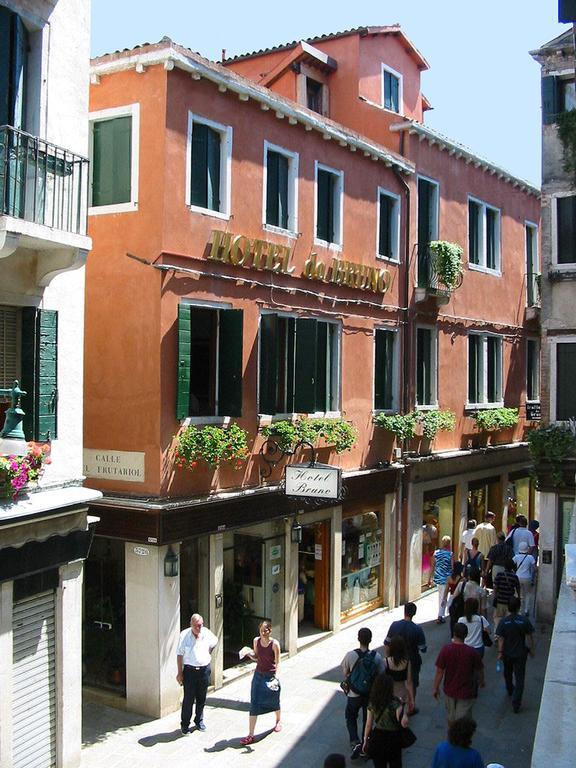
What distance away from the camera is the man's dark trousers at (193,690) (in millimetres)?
12133

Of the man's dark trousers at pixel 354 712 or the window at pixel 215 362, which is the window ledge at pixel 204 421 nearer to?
the window at pixel 215 362

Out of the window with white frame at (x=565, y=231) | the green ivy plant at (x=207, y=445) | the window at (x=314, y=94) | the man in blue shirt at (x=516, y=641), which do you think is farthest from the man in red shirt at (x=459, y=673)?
the window at (x=314, y=94)

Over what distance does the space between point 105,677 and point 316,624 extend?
17.4ft

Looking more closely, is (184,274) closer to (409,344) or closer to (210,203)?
(210,203)

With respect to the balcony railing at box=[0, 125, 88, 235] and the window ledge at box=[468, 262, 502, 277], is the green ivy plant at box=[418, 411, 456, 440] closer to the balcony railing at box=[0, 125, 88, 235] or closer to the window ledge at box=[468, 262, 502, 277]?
the window ledge at box=[468, 262, 502, 277]

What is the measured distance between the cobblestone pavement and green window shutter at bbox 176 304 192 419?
462 centimetres

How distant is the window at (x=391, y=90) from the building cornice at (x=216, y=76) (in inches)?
210

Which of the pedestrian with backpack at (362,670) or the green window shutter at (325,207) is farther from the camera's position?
the green window shutter at (325,207)

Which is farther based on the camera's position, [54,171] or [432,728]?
[432,728]

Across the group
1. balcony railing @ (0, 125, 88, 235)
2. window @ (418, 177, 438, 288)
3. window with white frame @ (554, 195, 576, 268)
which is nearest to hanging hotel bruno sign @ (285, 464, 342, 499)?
balcony railing @ (0, 125, 88, 235)

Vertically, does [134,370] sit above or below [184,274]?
below

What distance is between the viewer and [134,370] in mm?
13383

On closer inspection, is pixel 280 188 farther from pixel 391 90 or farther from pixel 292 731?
pixel 292 731

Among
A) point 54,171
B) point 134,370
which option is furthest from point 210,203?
point 54,171
